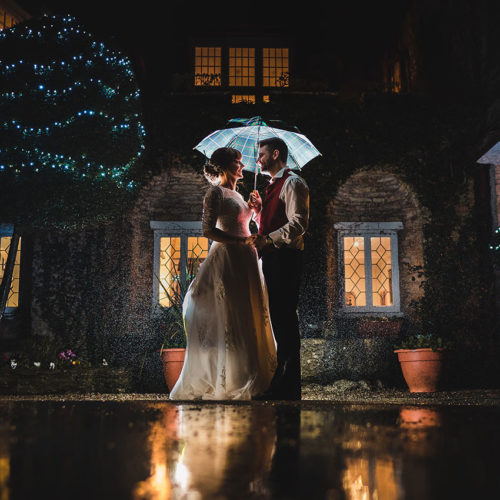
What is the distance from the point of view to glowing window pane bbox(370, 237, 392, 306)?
9.30 meters

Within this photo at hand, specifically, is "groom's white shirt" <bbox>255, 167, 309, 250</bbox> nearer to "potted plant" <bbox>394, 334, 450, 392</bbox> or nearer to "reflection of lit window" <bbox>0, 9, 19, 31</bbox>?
"potted plant" <bbox>394, 334, 450, 392</bbox>

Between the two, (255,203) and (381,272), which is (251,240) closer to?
(255,203)

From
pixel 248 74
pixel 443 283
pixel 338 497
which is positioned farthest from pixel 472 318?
pixel 338 497

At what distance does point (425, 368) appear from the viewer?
24.1 ft

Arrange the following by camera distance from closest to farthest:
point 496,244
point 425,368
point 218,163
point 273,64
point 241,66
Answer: point 218,163 < point 496,244 < point 425,368 < point 241,66 < point 273,64

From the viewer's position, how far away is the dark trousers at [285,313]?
379cm

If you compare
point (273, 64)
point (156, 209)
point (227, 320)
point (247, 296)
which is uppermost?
point (273, 64)

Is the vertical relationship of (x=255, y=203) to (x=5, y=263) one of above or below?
above

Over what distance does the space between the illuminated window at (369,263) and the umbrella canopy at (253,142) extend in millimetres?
4399

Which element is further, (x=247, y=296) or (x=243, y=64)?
(x=243, y=64)

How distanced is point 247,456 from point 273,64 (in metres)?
11.2

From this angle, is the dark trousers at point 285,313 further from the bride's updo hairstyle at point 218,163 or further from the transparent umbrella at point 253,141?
the transparent umbrella at point 253,141

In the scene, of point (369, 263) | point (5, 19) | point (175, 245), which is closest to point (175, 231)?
point (175, 245)

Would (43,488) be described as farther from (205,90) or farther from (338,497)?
(205,90)
